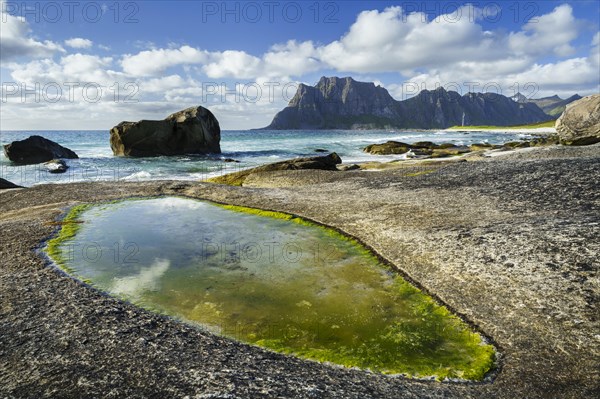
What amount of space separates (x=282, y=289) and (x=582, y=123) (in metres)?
45.1

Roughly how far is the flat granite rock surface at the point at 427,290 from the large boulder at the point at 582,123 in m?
27.0

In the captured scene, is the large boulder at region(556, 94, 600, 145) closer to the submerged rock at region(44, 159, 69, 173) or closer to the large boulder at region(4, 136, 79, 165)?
the submerged rock at region(44, 159, 69, 173)

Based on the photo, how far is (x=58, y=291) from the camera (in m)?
10.4

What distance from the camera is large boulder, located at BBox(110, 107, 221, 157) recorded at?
8125 cm

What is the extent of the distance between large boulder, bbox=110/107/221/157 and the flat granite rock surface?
219 feet

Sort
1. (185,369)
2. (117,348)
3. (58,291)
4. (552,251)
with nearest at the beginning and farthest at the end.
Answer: (185,369)
(117,348)
(58,291)
(552,251)

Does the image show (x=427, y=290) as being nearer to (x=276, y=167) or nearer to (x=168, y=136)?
(x=276, y=167)

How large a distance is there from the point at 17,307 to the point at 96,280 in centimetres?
259

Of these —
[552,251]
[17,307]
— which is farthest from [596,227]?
[17,307]

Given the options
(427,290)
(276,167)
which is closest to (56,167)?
(276,167)

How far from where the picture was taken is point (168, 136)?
275 ft

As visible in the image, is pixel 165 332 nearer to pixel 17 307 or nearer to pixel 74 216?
pixel 17 307

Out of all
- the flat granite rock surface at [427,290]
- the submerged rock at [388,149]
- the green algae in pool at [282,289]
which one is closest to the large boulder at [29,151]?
the flat granite rock surface at [427,290]

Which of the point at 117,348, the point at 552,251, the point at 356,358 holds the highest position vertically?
the point at 552,251
